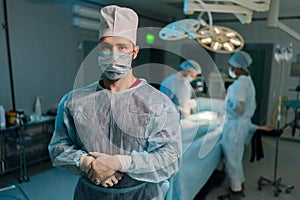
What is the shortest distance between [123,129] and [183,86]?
51.1 inches

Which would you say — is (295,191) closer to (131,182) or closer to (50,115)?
(131,182)

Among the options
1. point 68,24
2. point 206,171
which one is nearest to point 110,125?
point 206,171

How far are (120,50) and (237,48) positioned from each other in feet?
7.16

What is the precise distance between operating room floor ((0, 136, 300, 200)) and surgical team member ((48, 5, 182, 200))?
110cm

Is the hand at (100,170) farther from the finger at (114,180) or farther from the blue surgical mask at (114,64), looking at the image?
the blue surgical mask at (114,64)

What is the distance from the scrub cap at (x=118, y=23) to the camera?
0.75 meters

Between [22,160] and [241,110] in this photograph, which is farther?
[22,160]

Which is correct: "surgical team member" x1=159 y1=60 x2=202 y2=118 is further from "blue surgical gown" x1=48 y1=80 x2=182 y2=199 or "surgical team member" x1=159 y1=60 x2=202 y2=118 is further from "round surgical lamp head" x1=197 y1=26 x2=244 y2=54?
"blue surgical gown" x1=48 y1=80 x2=182 y2=199

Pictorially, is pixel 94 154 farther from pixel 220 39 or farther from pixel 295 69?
pixel 295 69

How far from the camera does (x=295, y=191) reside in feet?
6.67

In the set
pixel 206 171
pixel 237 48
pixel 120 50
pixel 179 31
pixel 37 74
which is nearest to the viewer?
pixel 120 50

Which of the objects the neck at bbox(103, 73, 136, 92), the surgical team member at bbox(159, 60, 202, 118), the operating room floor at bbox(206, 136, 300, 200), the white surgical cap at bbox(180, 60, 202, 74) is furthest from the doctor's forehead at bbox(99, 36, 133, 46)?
the white surgical cap at bbox(180, 60, 202, 74)

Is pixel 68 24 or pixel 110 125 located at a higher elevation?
pixel 68 24

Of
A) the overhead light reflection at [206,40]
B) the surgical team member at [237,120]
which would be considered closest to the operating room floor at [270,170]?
the surgical team member at [237,120]
